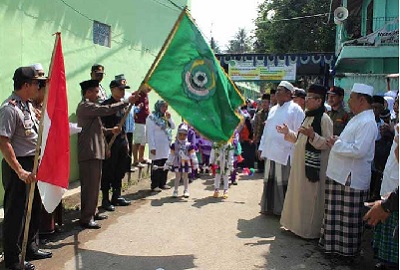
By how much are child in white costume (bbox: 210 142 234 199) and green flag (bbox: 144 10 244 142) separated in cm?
278

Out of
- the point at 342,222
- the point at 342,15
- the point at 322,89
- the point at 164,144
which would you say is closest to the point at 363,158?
the point at 342,222

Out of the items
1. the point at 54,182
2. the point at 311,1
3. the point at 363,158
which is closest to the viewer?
the point at 54,182

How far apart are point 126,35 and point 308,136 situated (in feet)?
18.7

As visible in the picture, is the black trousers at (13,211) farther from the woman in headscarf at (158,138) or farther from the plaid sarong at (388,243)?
the woman in headscarf at (158,138)

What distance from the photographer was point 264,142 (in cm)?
646

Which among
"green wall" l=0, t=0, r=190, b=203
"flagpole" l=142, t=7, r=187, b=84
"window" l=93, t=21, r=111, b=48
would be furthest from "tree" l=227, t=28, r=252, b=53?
"flagpole" l=142, t=7, r=187, b=84

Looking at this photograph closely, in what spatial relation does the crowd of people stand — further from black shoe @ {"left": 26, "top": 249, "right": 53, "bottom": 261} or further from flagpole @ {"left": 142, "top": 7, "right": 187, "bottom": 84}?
flagpole @ {"left": 142, "top": 7, "right": 187, "bottom": 84}

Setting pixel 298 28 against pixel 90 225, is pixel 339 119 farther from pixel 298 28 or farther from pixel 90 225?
pixel 298 28

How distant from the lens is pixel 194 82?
15.9ft

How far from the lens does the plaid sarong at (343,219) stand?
4.48m

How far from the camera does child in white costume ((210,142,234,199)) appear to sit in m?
7.60

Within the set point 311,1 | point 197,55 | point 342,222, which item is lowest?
point 342,222

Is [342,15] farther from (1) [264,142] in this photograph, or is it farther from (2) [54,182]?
(2) [54,182]

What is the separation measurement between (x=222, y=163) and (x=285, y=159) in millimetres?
1688
